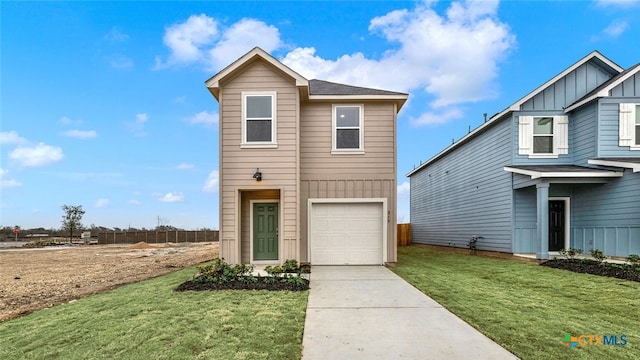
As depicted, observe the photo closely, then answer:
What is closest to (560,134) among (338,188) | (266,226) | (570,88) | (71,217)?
(570,88)

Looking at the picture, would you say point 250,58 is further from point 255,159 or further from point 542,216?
point 542,216

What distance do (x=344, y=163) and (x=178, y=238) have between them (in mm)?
29905

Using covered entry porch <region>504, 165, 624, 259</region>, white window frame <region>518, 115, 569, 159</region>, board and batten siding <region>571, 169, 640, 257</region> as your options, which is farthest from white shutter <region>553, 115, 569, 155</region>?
board and batten siding <region>571, 169, 640, 257</region>

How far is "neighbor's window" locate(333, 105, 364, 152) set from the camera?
11641 millimetres

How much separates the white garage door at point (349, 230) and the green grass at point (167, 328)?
4.32m

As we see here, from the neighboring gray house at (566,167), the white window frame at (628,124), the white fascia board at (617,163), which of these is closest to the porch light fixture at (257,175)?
the neighboring gray house at (566,167)

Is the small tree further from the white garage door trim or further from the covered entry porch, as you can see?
the covered entry porch

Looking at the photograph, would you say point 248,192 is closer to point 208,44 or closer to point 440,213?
point 208,44

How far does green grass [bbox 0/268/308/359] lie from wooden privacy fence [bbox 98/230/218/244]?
30.6 metres

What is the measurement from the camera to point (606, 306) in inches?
254

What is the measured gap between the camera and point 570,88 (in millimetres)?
13836

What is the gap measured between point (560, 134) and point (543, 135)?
0.59 metres

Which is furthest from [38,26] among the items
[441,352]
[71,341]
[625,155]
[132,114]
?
[625,155]

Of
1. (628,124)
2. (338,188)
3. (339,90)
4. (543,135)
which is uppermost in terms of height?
(339,90)
